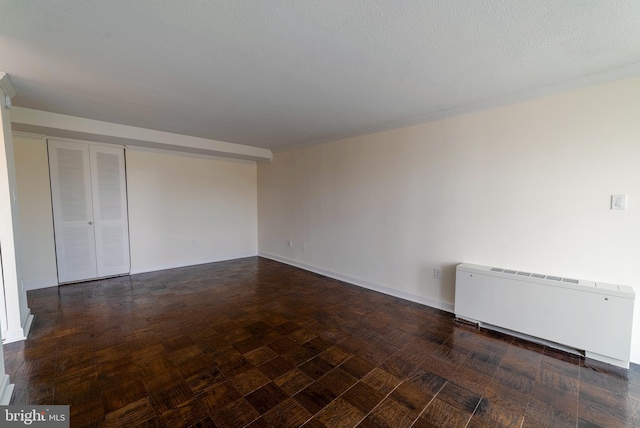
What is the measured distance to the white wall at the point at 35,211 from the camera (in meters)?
3.76

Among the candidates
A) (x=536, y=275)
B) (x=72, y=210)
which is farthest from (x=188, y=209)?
(x=536, y=275)

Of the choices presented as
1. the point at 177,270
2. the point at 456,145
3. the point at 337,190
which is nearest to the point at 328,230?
the point at 337,190

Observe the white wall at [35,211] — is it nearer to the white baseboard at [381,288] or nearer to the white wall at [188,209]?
the white wall at [188,209]

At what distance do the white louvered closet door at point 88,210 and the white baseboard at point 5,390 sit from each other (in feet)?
9.78

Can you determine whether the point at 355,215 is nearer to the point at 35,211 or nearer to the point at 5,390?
the point at 5,390

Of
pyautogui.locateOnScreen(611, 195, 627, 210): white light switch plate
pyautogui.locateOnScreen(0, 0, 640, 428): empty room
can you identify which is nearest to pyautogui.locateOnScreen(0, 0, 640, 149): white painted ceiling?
pyautogui.locateOnScreen(0, 0, 640, 428): empty room

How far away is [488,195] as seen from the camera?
2.91 metres

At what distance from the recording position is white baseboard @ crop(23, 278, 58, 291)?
3.85m

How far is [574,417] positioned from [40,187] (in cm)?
642

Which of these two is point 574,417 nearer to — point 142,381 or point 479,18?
point 479,18

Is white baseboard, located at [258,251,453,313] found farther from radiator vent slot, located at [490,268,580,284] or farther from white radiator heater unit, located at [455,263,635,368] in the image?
radiator vent slot, located at [490,268,580,284]

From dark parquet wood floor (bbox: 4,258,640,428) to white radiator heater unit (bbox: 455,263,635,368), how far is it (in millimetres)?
149

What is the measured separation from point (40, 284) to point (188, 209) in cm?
237

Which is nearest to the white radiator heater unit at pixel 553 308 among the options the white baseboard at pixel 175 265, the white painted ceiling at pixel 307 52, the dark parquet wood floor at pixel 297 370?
the dark parquet wood floor at pixel 297 370
